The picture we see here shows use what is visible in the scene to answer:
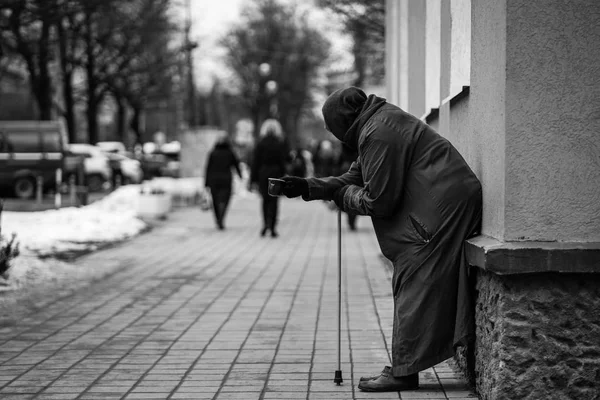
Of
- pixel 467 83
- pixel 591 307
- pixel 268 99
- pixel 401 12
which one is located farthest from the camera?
pixel 268 99

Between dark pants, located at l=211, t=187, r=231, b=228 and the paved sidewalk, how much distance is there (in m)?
4.78

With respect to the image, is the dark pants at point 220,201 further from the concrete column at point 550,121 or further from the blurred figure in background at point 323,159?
the concrete column at point 550,121

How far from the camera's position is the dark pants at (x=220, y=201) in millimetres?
19328

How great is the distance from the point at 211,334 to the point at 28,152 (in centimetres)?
2466

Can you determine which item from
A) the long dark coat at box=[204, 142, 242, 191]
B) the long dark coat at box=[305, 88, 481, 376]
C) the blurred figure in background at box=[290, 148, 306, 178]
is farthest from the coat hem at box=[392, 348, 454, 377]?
the blurred figure in background at box=[290, 148, 306, 178]

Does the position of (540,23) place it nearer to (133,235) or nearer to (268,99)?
(133,235)

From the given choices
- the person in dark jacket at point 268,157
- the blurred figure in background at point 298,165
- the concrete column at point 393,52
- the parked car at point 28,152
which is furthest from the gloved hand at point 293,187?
the blurred figure in background at point 298,165

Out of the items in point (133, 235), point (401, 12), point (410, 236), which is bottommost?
point (133, 235)

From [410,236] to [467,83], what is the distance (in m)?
1.14

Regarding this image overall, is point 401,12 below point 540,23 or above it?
above

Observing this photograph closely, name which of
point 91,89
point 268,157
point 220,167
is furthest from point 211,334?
point 91,89

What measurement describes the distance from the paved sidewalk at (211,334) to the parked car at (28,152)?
698 inches

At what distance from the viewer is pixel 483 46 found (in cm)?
570

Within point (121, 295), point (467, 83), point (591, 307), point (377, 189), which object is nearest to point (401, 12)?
point (121, 295)
